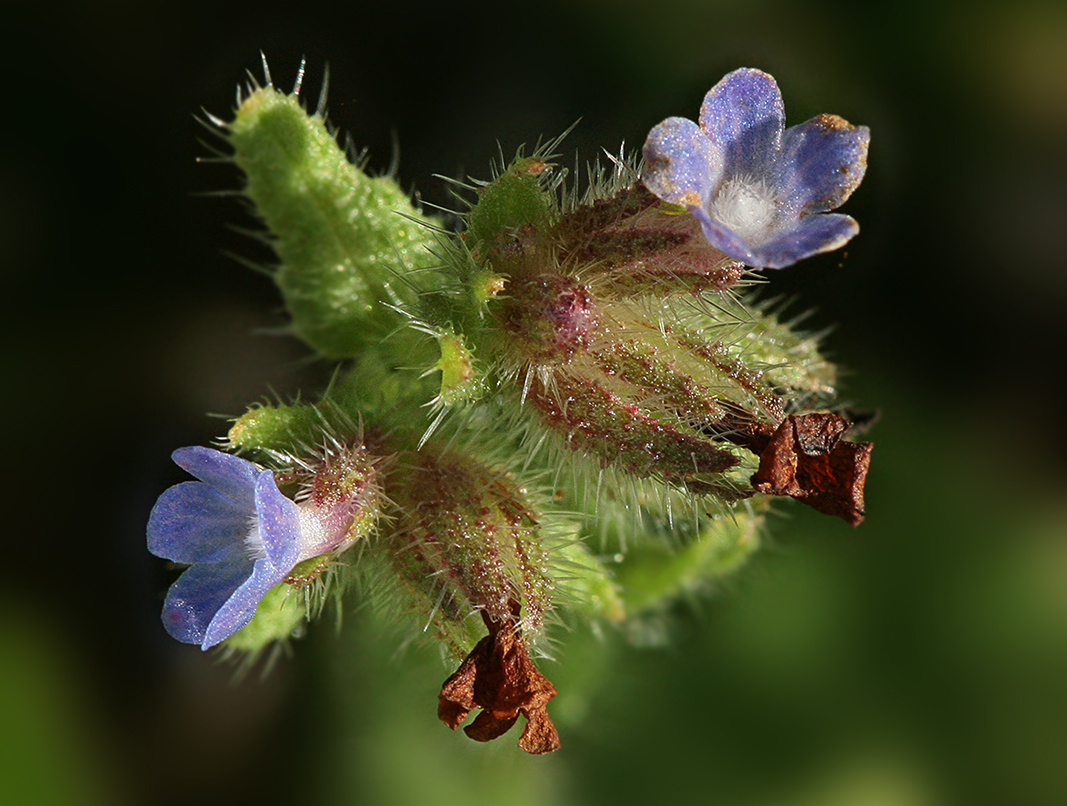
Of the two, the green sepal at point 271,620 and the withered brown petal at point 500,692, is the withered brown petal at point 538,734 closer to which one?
the withered brown petal at point 500,692

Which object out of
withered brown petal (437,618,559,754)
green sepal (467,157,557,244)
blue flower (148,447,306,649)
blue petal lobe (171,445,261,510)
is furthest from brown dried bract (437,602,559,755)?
green sepal (467,157,557,244)

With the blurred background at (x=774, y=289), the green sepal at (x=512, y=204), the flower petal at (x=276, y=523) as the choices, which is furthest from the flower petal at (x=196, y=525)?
the blurred background at (x=774, y=289)

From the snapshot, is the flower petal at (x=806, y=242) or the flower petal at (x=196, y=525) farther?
the flower petal at (x=196, y=525)

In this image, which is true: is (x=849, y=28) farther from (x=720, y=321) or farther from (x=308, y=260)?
(x=308, y=260)

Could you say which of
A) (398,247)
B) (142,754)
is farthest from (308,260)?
(142,754)

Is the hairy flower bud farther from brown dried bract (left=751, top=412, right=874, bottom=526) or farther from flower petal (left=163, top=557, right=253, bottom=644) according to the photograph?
flower petal (left=163, top=557, right=253, bottom=644)
